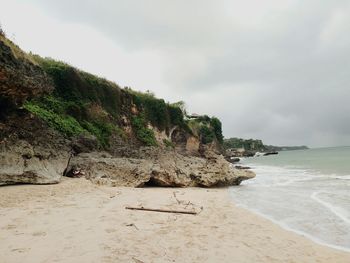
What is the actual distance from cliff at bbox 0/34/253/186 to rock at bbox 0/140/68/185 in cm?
4

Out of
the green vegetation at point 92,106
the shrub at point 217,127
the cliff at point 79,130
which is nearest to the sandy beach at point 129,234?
the cliff at point 79,130

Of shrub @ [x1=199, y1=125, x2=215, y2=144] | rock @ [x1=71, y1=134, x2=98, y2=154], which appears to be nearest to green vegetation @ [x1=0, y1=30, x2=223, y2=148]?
rock @ [x1=71, y1=134, x2=98, y2=154]

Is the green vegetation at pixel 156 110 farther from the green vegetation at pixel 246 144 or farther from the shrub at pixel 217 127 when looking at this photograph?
the green vegetation at pixel 246 144

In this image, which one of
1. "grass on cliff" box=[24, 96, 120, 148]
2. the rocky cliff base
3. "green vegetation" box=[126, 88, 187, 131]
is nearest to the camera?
the rocky cliff base

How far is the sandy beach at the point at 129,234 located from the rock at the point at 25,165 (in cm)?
119

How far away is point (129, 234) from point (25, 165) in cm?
733

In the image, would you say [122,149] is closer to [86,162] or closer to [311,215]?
[86,162]

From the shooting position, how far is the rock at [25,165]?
1170cm

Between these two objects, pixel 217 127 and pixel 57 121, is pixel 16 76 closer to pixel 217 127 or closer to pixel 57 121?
pixel 57 121

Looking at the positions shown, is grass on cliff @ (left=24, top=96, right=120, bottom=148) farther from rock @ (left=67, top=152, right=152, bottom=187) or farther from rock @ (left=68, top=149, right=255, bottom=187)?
rock @ (left=68, top=149, right=255, bottom=187)

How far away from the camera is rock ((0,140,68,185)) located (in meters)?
11.7

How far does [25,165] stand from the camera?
1234cm

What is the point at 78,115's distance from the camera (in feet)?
70.8

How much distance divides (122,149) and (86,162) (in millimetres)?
6414
